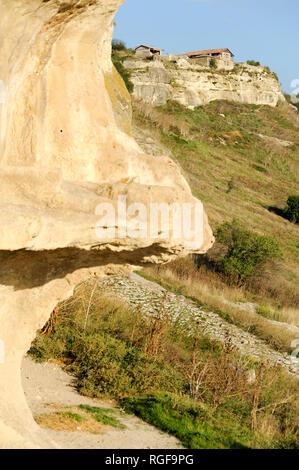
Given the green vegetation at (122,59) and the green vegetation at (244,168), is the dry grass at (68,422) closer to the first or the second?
the green vegetation at (244,168)

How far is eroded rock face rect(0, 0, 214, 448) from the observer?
3.16 m

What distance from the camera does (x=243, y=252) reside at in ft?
68.0

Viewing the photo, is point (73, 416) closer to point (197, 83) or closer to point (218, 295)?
point (218, 295)

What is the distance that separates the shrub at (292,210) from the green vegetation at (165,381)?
907 inches

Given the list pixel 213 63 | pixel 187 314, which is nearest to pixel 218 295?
pixel 187 314

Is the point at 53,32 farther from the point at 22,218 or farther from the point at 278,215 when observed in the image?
the point at 278,215

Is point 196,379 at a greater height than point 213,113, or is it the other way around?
point 213,113

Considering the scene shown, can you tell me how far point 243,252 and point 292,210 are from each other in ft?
45.0

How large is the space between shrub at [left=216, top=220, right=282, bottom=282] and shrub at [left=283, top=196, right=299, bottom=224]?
1138 centimetres

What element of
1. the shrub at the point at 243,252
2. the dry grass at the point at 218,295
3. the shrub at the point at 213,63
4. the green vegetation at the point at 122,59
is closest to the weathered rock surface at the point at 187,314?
the dry grass at the point at 218,295
